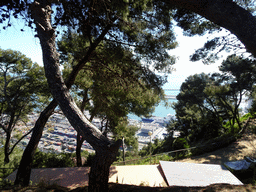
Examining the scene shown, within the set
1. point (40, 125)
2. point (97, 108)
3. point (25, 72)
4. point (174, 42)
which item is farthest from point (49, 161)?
point (174, 42)

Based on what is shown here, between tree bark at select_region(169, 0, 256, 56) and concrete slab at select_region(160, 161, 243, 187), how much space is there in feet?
14.6

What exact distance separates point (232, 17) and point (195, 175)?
17.5ft

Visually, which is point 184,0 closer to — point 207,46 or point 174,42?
point 174,42

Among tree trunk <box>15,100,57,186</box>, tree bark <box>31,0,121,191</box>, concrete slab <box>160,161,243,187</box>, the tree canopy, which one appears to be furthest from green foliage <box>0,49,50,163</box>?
concrete slab <box>160,161,243,187</box>

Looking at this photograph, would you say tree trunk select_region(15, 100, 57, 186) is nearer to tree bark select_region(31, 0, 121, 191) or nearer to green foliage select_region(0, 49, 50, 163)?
tree bark select_region(31, 0, 121, 191)

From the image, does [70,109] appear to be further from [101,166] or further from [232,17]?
[232,17]

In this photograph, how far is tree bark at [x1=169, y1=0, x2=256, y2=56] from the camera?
2.02 m

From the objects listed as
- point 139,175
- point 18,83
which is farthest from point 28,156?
point 18,83

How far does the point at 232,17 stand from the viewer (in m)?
2.11

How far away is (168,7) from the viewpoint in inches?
165

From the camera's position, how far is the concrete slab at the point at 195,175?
15.4 ft

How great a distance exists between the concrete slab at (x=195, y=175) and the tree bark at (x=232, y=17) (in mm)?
4441

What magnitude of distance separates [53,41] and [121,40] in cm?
237

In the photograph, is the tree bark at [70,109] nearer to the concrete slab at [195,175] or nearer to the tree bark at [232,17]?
the tree bark at [232,17]
